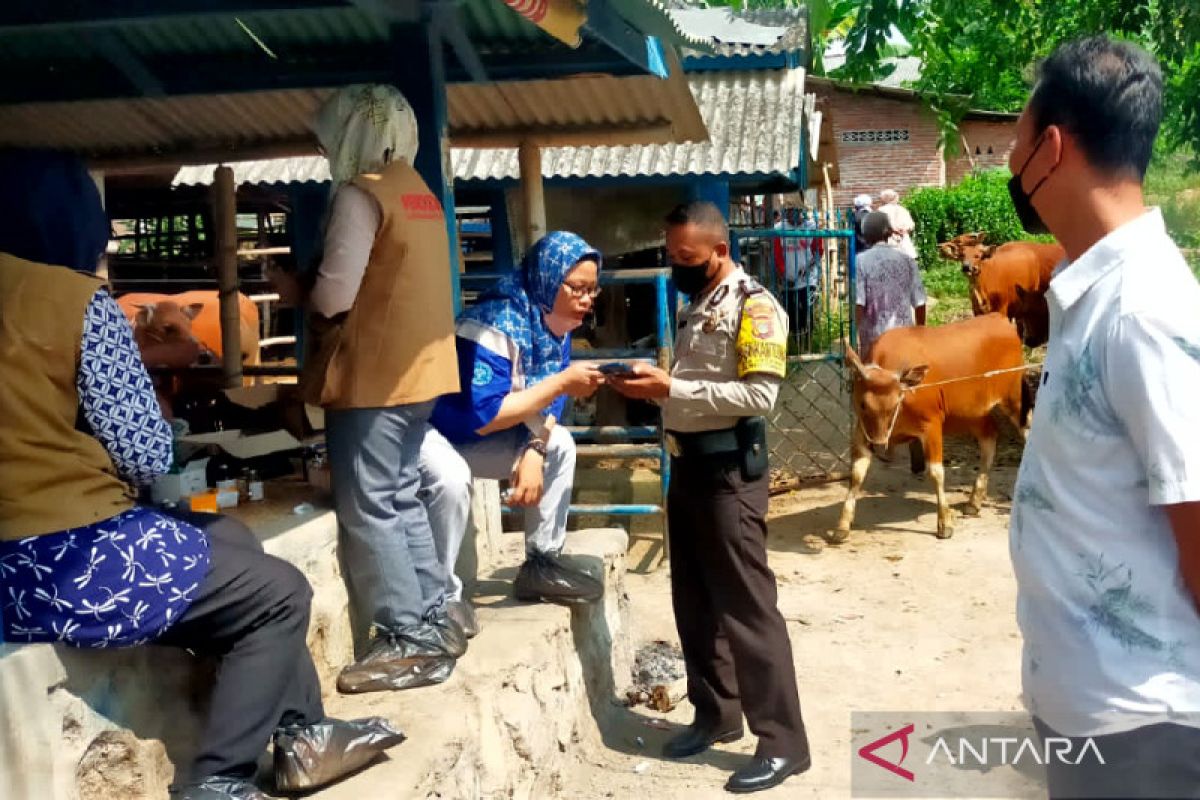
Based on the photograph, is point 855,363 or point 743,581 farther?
point 855,363

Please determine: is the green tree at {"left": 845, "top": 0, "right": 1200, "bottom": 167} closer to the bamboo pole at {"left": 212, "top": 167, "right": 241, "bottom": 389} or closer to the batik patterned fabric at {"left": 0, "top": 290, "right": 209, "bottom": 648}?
the bamboo pole at {"left": 212, "top": 167, "right": 241, "bottom": 389}

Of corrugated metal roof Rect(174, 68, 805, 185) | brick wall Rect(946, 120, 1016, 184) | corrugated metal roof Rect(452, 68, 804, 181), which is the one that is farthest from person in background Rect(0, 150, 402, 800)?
brick wall Rect(946, 120, 1016, 184)

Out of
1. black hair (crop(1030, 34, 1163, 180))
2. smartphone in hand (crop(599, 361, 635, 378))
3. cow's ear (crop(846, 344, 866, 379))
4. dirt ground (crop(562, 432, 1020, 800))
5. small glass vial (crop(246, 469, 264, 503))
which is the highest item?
black hair (crop(1030, 34, 1163, 180))

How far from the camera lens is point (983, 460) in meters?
8.64

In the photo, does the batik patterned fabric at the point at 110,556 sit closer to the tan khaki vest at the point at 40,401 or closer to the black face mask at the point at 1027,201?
the tan khaki vest at the point at 40,401

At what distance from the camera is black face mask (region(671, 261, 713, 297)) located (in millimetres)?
4137

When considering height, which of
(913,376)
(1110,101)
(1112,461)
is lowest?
(913,376)

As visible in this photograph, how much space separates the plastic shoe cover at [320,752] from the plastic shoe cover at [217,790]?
0.47 feet

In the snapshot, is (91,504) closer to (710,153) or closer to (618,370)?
(618,370)

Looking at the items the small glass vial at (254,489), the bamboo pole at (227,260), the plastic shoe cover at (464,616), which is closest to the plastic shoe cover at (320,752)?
the plastic shoe cover at (464,616)

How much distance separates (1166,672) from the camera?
1.72 meters

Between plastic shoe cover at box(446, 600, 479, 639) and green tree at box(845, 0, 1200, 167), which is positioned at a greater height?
green tree at box(845, 0, 1200, 167)

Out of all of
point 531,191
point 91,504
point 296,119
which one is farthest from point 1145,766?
point 531,191

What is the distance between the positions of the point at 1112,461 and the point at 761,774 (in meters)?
2.71
